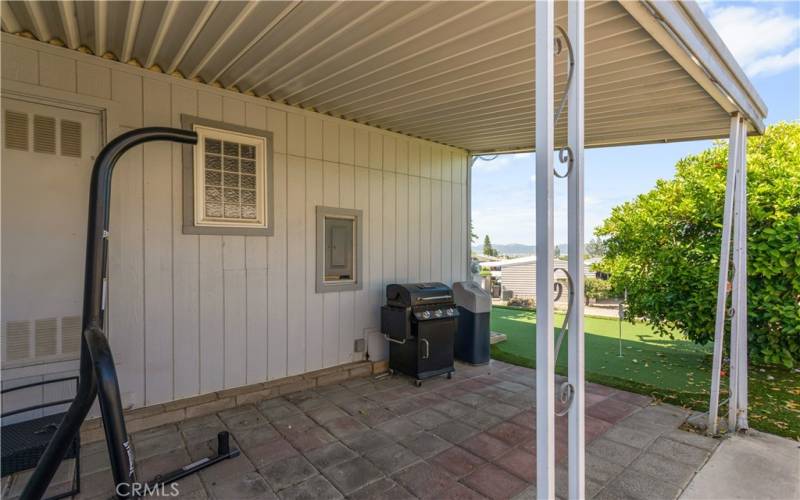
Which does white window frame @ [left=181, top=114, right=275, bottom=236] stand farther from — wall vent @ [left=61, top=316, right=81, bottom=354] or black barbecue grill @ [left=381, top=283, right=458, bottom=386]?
black barbecue grill @ [left=381, top=283, right=458, bottom=386]

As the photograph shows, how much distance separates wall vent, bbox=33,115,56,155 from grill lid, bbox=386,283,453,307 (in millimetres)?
3238

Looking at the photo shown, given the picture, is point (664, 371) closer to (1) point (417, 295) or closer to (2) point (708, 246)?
(2) point (708, 246)

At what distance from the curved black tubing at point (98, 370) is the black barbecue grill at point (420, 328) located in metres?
2.76

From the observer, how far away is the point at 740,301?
124 inches

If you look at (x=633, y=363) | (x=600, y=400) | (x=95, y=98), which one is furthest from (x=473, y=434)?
(x=95, y=98)

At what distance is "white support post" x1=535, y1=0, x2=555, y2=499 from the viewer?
132 cm

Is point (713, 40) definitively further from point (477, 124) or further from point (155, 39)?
point (155, 39)

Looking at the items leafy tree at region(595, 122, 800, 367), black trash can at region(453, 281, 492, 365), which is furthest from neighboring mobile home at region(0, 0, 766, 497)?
black trash can at region(453, 281, 492, 365)

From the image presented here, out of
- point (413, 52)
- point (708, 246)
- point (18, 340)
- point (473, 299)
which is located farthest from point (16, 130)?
point (708, 246)

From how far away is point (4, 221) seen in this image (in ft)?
8.74

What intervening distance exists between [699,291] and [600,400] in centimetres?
222

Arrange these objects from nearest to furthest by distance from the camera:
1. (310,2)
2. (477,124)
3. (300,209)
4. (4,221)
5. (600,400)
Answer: (310,2), (4,221), (600,400), (300,209), (477,124)

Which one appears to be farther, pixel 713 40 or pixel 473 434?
pixel 473 434

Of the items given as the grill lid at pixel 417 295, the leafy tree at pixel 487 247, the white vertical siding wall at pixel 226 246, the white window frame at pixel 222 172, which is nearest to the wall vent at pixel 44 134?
the white vertical siding wall at pixel 226 246
